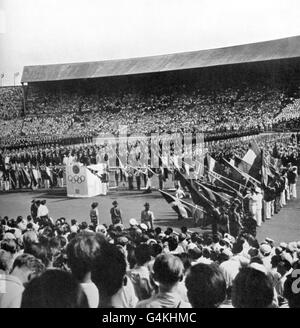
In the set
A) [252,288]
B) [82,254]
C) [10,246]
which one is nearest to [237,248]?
[252,288]

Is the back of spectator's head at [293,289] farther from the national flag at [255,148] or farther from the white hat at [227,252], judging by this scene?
the national flag at [255,148]

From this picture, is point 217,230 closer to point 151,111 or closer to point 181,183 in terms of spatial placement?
point 181,183

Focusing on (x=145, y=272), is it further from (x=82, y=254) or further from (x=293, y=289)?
(x=293, y=289)

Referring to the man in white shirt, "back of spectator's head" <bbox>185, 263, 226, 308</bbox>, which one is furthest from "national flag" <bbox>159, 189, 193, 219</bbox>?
"back of spectator's head" <bbox>185, 263, 226, 308</bbox>

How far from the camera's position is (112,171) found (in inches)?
412

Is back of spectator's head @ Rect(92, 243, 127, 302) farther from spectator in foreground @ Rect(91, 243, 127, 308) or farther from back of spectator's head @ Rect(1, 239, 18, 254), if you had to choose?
back of spectator's head @ Rect(1, 239, 18, 254)

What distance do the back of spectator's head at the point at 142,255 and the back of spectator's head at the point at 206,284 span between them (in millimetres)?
610

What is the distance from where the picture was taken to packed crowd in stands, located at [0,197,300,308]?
15.9ft

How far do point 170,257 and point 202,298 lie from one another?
2.06 ft

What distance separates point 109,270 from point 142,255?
682 millimetres

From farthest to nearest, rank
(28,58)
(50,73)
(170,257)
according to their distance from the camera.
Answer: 1. (50,73)
2. (28,58)
3. (170,257)

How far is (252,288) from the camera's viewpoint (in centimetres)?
485

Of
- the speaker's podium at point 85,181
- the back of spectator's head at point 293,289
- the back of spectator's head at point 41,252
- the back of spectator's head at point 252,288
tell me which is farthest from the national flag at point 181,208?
the back of spectator's head at point 252,288
